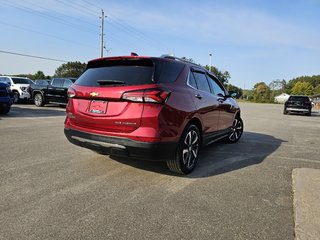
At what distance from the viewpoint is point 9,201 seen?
3408mm

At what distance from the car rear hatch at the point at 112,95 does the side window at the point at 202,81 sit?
1.28 m

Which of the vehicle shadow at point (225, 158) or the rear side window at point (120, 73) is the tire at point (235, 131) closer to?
the vehicle shadow at point (225, 158)

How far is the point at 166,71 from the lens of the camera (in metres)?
4.39

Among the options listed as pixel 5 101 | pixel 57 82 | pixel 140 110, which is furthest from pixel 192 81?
pixel 57 82

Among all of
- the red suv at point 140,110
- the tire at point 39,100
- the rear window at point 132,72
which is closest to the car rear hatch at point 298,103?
the tire at point 39,100

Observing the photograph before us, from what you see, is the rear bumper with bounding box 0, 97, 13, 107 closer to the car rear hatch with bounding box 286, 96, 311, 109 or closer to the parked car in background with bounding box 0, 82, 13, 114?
the parked car in background with bounding box 0, 82, 13, 114

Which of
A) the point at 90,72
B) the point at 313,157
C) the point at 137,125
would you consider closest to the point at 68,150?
the point at 90,72

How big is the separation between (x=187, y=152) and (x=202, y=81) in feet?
5.00

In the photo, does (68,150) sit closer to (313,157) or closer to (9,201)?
(9,201)

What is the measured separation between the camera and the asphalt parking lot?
2.92 metres

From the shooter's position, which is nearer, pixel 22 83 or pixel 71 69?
pixel 22 83

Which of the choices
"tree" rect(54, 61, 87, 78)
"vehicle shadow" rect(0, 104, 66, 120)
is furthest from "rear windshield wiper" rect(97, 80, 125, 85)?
"tree" rect(54, 61, 87, 78)

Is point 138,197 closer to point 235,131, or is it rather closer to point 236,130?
point 235,131

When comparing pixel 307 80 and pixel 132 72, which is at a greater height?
pixel 307 80
